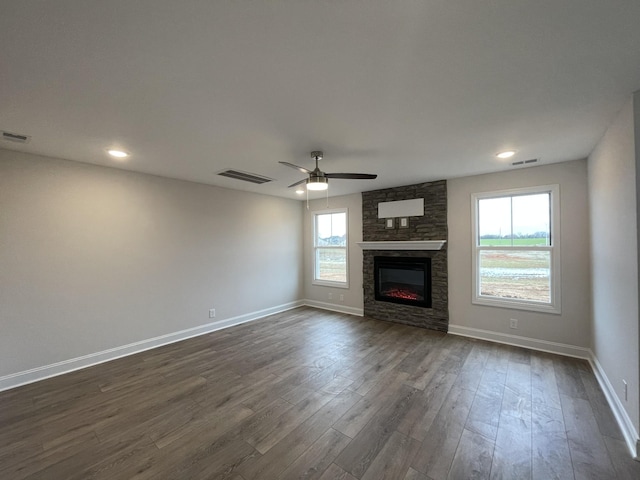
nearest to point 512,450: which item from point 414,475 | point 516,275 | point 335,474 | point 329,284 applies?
point 414,475

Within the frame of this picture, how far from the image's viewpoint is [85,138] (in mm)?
2629

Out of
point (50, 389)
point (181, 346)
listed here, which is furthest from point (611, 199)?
point (50, 389)

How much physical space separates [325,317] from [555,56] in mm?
4832

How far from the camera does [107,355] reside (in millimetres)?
3510

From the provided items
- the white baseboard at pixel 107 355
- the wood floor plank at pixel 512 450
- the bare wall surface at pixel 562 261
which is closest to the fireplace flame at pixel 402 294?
the bare wall surface at pixel 562 261

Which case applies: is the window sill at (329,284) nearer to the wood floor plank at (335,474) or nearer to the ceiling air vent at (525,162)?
the ceiling air vent at (525,162)

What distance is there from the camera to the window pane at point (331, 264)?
5.94 m

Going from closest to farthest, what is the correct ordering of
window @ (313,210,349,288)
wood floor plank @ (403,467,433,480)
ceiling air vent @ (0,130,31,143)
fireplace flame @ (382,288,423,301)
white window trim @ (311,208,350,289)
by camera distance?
wood floor plank @ (403,467,433,480), ceiling air vent @ (0,130,31,143), fireplace flame @ (382,288,423,301), white window trim @ (311,208,350,289), window @ (313,210,349,288)

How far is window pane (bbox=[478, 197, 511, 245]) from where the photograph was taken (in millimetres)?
4016

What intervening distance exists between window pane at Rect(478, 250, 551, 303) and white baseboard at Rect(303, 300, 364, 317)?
2.33 m

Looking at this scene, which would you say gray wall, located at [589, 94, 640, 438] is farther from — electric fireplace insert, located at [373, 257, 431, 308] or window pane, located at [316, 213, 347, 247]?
window pane, located at [316, 213, 347, 247]

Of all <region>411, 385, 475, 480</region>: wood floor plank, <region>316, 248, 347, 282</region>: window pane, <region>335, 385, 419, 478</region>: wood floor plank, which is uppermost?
<region>316, 248, 347, 282</region>: window pane

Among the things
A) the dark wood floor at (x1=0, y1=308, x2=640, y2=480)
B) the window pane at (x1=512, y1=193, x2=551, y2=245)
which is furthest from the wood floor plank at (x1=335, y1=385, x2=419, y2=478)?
the window pane at (x1=512, y1=193, x2=551, y2=245)

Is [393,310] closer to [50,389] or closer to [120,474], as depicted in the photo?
[120,474]
